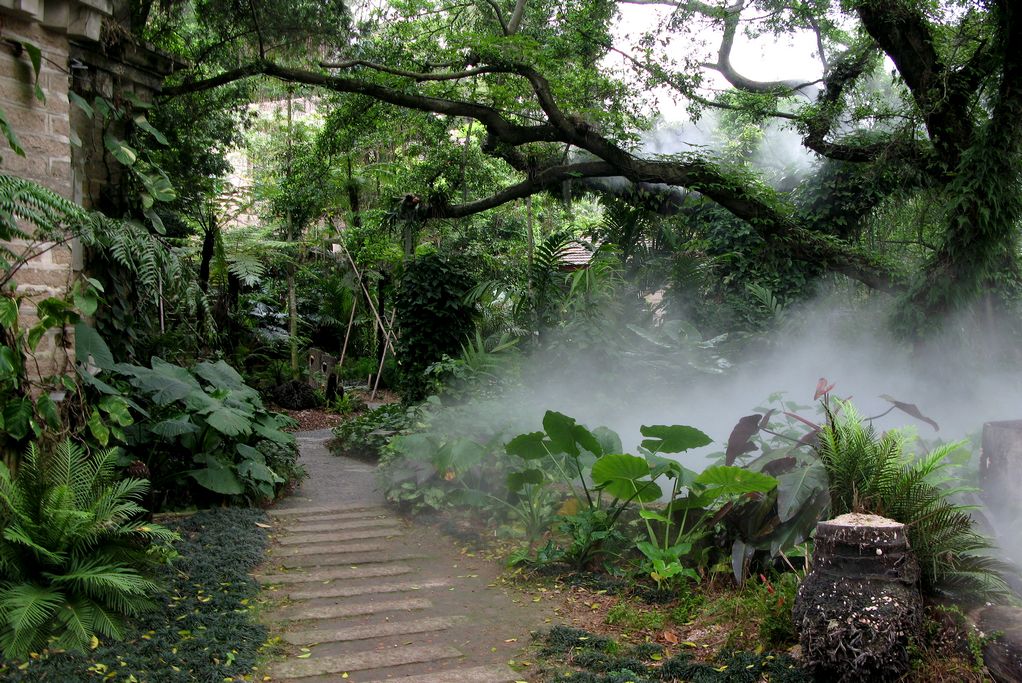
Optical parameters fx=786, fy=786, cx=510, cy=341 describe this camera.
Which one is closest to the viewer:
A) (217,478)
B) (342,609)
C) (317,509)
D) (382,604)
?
(342,609)

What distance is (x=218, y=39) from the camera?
9.92 m

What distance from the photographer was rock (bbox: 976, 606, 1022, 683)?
293cm

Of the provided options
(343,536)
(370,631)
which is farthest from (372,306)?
(370,631)

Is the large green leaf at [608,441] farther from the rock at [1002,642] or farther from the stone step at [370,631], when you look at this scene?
the rock at [1002,642]

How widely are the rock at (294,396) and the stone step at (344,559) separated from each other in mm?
7481

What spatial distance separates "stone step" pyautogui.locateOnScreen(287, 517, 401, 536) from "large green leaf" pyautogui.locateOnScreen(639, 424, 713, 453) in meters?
2.30

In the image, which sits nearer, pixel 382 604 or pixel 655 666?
pixel 655 666

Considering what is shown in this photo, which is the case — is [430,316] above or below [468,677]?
above

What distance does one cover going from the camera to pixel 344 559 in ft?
17.2

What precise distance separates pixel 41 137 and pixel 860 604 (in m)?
5.11

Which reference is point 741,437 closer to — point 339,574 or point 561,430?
point 561,430

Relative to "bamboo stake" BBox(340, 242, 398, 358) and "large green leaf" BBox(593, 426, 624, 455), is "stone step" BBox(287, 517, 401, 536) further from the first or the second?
"bamboo stake" BBox(340, 242, 398, 358)

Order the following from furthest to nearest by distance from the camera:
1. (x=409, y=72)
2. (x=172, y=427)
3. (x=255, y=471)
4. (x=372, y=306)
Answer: (x=372, y=306) → (x=409, y=72) → (x=255, y=471) → (x=172, y=427)

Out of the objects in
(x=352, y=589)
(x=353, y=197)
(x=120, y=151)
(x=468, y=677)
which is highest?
(x=353, y=197)
